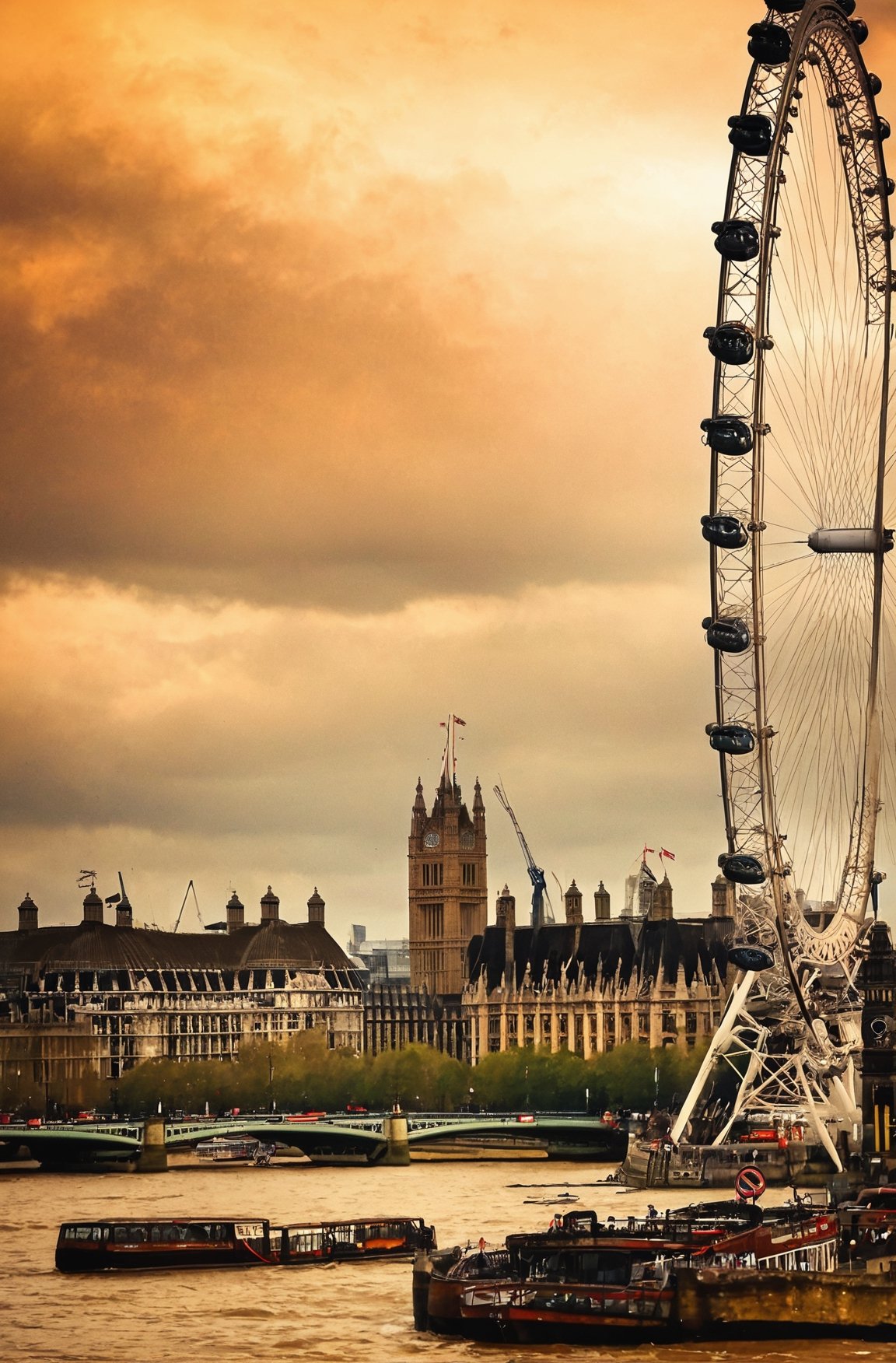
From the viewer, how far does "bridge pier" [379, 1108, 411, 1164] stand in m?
102

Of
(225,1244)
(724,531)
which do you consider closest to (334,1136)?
(225,1244)

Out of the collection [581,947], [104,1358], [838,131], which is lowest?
[104,1358]

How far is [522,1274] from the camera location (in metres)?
54.8

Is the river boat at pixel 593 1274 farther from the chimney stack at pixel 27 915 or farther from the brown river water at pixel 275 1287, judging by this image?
the chimney stack at pixel 27 915

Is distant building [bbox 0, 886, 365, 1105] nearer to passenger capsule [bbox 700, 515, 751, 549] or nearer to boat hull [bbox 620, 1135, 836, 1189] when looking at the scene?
boat hull [bbox 620, 1135, 836, 1189]

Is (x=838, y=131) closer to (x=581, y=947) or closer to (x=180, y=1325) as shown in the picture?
(x=180, y=1325)

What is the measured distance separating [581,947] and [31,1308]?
287 feet

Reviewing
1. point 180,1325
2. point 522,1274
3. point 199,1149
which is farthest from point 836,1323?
point 199,1149

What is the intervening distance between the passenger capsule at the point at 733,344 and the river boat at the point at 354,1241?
67.8 feet

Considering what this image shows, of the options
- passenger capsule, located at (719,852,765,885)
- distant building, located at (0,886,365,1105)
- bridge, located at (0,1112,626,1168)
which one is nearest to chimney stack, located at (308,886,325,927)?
distant building, located at (0,886,365,1105)

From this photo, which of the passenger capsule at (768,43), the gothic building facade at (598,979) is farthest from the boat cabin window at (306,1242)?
the gothic building facade at (598,979)

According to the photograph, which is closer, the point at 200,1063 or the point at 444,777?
the point at 200,1063

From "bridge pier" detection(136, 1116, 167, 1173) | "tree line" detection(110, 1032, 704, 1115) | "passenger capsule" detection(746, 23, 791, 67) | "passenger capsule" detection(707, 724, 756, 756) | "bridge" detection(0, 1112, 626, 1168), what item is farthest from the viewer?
"tree line" detection(110, 1032, 704, 1115)

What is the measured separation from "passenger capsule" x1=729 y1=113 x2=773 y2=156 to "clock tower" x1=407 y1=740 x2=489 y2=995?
100m
